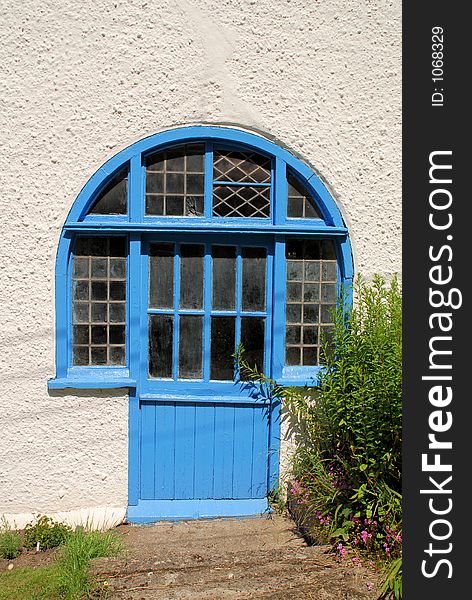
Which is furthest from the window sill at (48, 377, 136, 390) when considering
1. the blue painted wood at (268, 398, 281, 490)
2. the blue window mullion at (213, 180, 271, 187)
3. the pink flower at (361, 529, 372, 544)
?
the pink flower at (361, 529, 372, 544)

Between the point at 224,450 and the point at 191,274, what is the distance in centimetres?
138

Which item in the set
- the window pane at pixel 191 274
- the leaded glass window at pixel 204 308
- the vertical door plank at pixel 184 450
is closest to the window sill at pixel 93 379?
the leaded glass window at pixel 204 308

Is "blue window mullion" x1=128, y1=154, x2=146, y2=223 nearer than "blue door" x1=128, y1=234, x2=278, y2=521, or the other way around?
"blue window mullion" x1=128, y1=154, x2=146, y2=223

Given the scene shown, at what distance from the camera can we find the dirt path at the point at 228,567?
12.0 feet

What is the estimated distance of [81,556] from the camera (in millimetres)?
4031

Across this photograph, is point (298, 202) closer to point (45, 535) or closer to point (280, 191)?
point (280, 191)

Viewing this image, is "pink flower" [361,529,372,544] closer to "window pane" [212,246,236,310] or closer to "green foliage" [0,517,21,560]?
"window pane" [212,246,236,310]

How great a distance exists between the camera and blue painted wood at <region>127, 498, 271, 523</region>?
190 inches

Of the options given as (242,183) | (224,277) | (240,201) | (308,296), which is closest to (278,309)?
(308,296)

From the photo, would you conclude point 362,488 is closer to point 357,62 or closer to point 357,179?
point 357,179

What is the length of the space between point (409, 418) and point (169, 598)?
5.59 ft

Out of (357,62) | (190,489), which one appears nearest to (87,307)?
(190,489)

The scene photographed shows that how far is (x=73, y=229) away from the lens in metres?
4.61

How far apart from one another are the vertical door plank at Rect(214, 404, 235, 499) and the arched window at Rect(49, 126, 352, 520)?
0.04 feet
